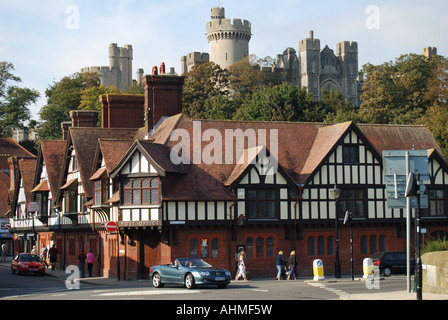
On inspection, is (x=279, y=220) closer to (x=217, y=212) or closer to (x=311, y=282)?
(x=217, y=212)

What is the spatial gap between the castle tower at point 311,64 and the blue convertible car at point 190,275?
374ft

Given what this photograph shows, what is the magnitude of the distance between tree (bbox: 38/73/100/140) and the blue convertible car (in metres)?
69.6

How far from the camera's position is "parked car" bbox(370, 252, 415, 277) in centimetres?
3772

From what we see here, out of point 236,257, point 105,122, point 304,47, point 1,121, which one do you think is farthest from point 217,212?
point 304,47

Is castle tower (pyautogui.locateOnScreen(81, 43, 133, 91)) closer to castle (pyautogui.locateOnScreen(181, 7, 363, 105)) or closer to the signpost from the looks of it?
castle (pyautogui.locateOnScreen(181, 7, 363, 105))

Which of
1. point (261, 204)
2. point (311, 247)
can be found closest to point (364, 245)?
point (311, 247)

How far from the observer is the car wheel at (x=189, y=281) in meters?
28.5

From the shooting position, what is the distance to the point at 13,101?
103000 mm

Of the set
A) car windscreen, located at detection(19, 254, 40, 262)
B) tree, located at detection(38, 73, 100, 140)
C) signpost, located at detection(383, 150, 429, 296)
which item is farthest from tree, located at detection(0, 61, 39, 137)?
signpost, located at detection(383, 150, 429, 296)

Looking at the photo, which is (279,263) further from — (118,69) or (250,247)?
(118,69)

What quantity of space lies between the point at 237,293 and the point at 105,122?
1037 inches

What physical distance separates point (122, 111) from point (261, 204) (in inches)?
593

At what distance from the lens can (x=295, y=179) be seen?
134 ft

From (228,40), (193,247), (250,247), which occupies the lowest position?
(250,247)
